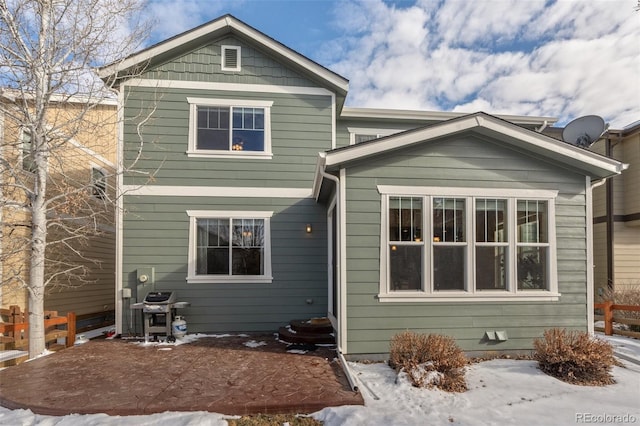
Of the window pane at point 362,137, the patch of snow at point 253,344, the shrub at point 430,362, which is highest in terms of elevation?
the window pane at point 362,137

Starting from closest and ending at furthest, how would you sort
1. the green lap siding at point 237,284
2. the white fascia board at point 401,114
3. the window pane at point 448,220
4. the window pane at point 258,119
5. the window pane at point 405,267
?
the window pane at point 405,267 < the window pane at point 448,220 < the green lap siding at point 237,284 < the window pane at point 258,119 < the white fascia board at point 401,114

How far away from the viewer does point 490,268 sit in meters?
5.65

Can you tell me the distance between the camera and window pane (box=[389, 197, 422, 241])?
5.52 metres

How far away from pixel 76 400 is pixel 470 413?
448 centimetres

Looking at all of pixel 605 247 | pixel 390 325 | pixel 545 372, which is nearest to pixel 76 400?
pixel 390 325

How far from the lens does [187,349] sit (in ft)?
19.8

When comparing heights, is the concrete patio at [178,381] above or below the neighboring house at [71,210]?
below

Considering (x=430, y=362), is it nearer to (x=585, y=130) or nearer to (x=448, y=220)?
(x=448, y=220)

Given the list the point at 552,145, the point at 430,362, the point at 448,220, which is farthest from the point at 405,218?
the point at 552,145

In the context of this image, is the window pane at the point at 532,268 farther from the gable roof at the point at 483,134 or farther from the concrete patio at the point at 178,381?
the concrete patio at the point at 178,381

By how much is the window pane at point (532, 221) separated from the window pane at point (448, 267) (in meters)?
1.12

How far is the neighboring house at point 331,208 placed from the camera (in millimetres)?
5441

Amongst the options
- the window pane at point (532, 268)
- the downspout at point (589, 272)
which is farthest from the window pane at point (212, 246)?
the downspout at point (589, 272)

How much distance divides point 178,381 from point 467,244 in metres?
4.81
